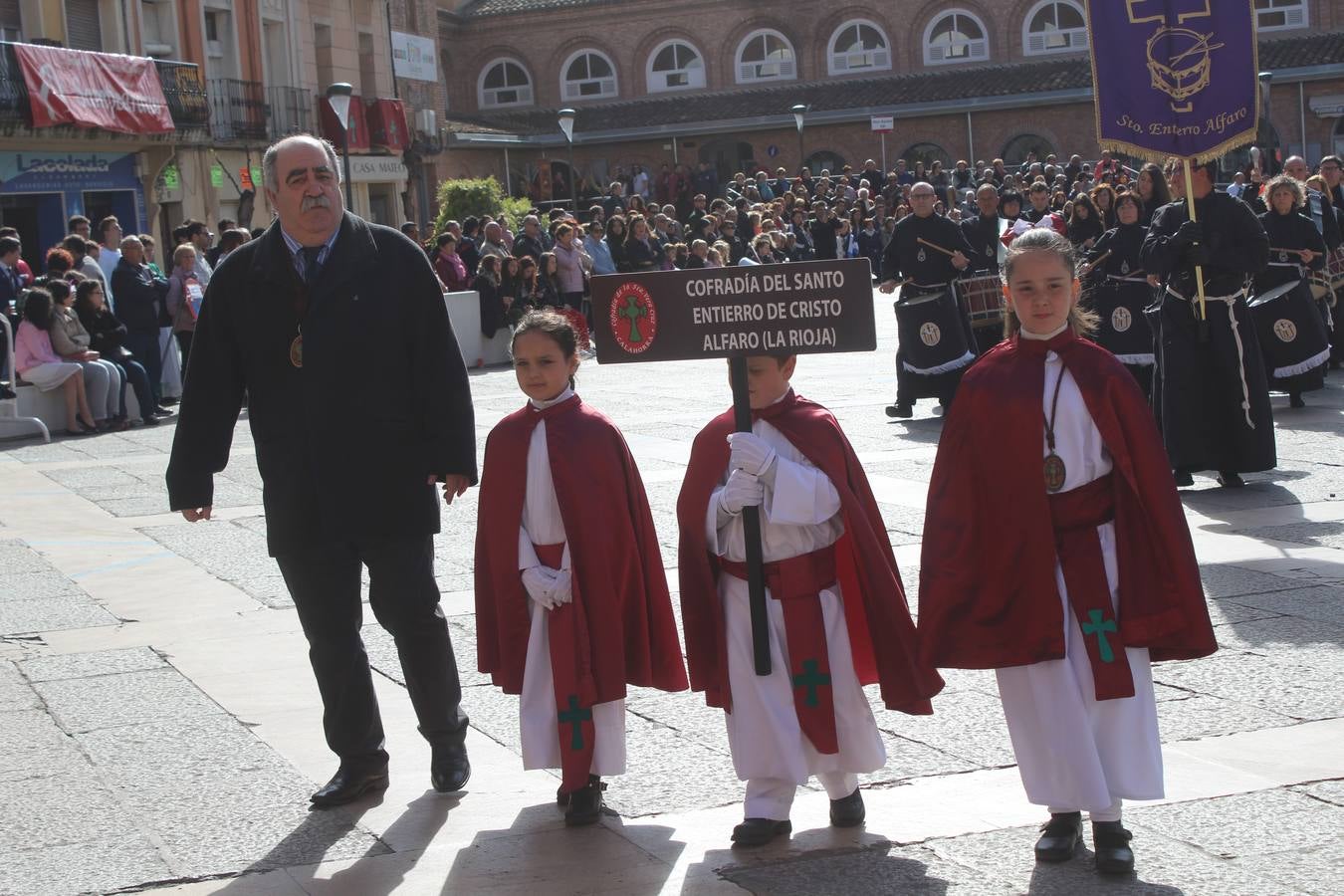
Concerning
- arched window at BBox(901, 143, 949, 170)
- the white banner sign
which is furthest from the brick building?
the white banner sign

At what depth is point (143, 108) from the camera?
96.3 ft

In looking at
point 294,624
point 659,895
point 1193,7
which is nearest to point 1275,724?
point 659,895

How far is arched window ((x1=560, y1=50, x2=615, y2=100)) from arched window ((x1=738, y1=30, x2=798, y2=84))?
4471mm

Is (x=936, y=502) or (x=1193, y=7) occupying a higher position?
(x=1193, y=7)

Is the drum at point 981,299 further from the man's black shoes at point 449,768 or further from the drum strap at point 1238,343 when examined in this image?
the man's black shoes at point 449,768

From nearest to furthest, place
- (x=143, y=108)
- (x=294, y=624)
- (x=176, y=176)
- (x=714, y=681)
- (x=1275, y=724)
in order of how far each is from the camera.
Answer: (x=714, y=681)
(x=1275, y=724)
(x=294, y=624)
(x=143, y=108)
(x=176, y=176)

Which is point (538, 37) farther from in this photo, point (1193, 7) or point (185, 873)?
point (185, 873)

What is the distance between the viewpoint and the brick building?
51156 mm

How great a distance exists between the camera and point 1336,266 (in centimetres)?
1525

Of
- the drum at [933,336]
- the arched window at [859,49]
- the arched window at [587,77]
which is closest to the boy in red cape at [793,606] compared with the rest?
the drum at [933,336]

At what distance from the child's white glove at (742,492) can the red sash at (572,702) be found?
1.84 feet

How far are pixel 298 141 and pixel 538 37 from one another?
55467 millimetres

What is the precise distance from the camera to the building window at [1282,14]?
5241cm

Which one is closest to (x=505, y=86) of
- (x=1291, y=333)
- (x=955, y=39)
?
(x=955, y=39)
